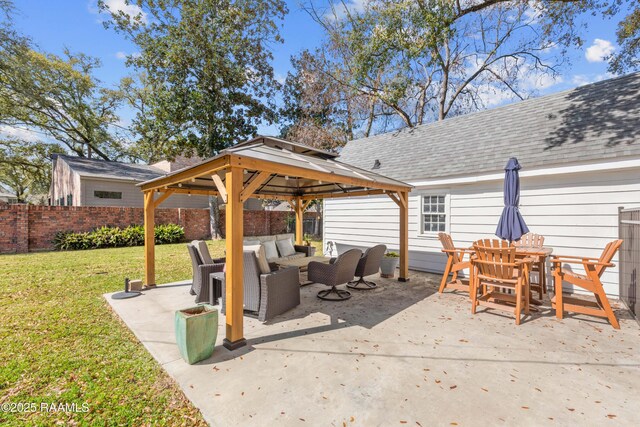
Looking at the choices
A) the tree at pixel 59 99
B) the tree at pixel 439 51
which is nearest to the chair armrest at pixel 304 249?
the tree at pixel 439 51

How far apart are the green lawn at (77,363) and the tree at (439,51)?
10910mm

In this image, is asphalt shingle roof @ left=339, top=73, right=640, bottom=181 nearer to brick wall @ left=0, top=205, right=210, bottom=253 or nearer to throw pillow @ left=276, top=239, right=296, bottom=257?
throw pillow @ left=276, top=239, right=296, bottom=257

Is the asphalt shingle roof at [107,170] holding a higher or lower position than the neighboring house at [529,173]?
higher

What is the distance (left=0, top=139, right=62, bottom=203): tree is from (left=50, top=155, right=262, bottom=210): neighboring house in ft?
16.6

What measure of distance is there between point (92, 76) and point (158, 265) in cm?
2201

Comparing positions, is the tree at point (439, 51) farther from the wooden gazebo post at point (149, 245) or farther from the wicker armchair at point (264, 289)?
the wooden gazebo post at point (149, 245)

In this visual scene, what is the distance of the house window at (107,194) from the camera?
16.2 m

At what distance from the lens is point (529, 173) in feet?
20.4

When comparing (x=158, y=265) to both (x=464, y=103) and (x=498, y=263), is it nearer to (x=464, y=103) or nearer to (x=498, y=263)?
(x=498, y=263)

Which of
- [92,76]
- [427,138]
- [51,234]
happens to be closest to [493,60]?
[427,138]

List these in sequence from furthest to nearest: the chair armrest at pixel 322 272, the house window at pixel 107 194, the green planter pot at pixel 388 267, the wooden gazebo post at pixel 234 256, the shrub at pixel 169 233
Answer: the house window at pixel 107 194 → the shrub at pixel 169 233 → the green planter pot at pixel 388 267 → the chair armrest at pixel 322 272 → the wooden gazebo post at pixel 234 256

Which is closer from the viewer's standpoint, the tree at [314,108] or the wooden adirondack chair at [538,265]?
the wooden adirondack chair at [538,265]

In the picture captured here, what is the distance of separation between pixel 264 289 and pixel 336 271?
1378mm

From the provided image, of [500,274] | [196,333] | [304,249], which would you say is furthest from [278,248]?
[500,274]
